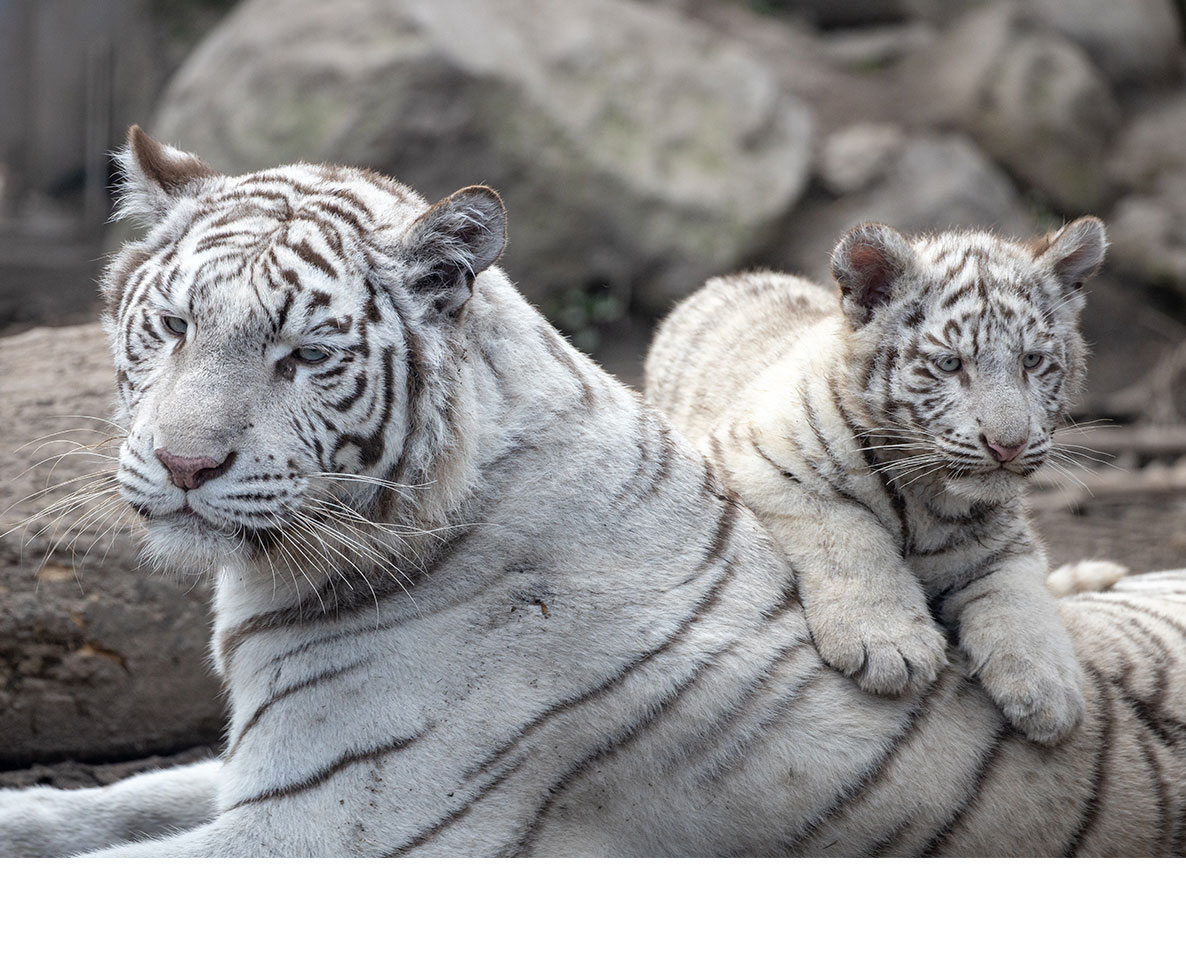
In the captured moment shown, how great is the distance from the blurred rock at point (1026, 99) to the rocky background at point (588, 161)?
0.02 m

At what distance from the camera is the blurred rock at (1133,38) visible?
6.29 meters

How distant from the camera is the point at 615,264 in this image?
18.6ft

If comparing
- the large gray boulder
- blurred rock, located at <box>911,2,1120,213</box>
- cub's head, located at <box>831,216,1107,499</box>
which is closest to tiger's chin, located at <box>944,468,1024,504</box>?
cub's head, located at <box>831,216,1107,499</box>

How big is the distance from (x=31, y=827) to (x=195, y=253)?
1059 millimetres

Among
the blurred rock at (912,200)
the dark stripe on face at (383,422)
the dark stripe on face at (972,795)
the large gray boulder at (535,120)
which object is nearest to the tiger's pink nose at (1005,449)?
the dark stripe on face at (972,795)

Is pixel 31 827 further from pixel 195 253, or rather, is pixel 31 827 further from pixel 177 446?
pixel 195 253

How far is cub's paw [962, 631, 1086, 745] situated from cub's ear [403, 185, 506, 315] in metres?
1.02

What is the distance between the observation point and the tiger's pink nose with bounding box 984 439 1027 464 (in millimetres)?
1954

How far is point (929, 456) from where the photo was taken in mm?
2029

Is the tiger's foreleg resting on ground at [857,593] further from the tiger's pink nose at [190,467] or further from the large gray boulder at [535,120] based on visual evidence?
the large gray boulder at [535,120]

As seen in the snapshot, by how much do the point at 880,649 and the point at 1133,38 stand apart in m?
5.72

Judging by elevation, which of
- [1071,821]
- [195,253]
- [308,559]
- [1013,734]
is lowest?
[1071,821]

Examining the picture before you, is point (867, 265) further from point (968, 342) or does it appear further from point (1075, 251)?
point (1075, 251)
